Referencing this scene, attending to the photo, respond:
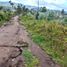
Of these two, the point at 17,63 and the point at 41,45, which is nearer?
the point at 17,63

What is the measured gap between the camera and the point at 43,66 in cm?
1316

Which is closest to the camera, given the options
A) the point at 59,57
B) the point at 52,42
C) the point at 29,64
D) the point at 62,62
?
the point at 29,64

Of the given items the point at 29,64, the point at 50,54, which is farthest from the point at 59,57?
the point at 29,64

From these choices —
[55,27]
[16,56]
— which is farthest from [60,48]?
[55,27]

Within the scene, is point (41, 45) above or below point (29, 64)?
below

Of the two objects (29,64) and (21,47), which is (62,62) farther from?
(21,47)

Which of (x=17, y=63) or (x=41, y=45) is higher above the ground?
(x=17, y=63)

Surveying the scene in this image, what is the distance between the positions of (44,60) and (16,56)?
6.01 ft

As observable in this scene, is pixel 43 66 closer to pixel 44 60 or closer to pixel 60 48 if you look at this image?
pixel 44 60

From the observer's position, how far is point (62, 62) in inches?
570

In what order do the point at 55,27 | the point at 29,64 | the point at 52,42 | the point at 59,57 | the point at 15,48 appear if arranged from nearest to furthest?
the point at 29,64, the point at 59,57, the point at 15,48, the point at 52,42, the point at 55,27

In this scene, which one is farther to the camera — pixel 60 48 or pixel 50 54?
pixel 60 48

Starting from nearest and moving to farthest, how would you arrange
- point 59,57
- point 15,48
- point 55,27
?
point 59,57 → point 15,48 → point 55,27

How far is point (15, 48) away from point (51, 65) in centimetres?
500
